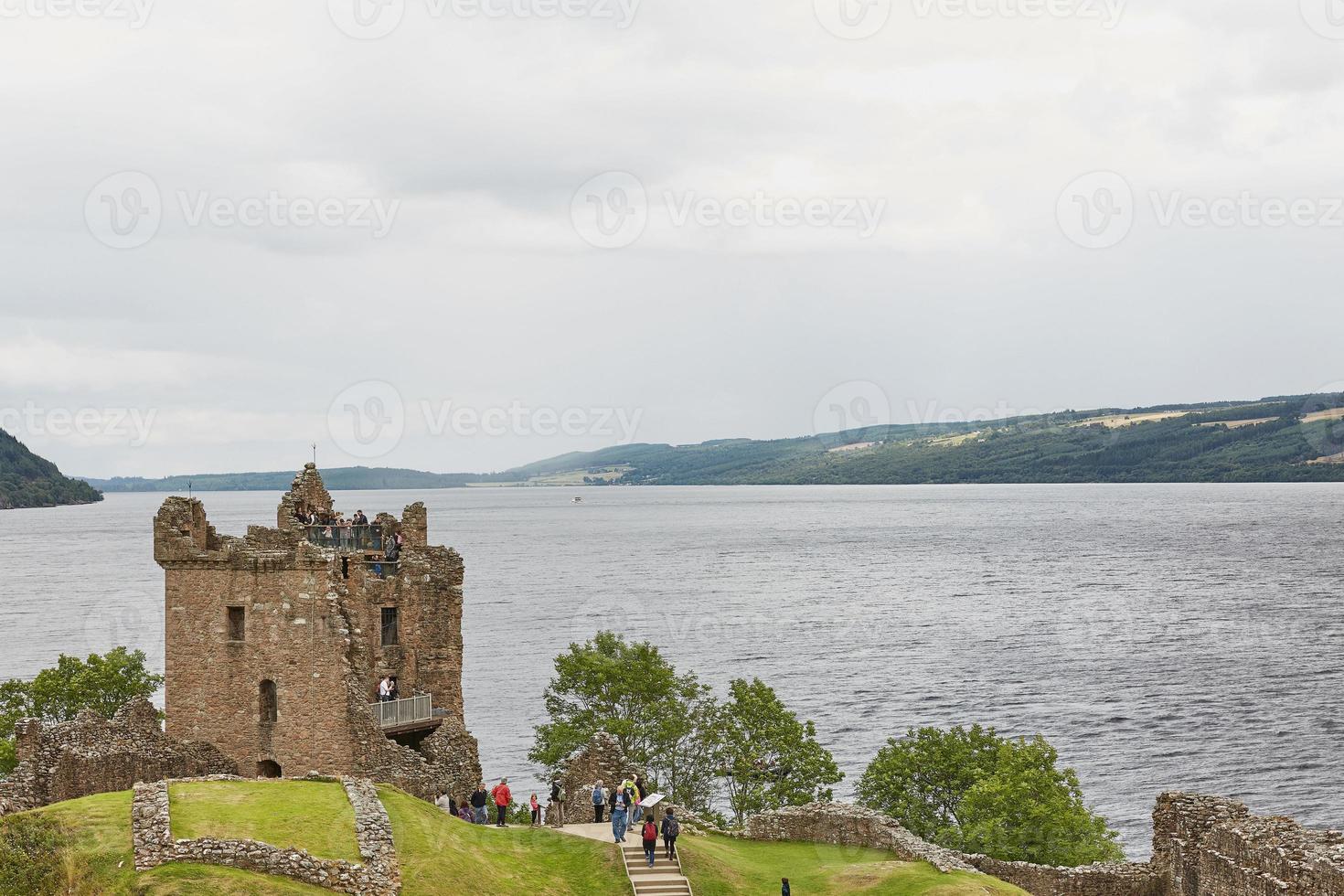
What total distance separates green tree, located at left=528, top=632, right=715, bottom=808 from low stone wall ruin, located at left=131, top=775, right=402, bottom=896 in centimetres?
3077

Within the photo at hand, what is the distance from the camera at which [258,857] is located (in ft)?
94.1

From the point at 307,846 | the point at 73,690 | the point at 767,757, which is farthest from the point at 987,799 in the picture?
the point at 73,690

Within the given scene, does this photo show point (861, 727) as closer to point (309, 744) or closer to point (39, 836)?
point (309, 744)

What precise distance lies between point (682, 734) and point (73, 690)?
30.7m

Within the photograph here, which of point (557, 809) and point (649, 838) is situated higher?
point (649, 838)

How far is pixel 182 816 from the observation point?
29.9 metres

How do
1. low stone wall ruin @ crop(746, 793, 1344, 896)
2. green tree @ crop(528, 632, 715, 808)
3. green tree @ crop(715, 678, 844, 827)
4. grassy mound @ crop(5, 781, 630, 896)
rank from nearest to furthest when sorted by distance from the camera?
1. grassy mound @ crop(5, 781, 630, 896)
2. low stone wall ruin @ crop(746, 793, 1344, 896)
3. green tree @ crop(715, 678, 844, 827)
4. green tree @ crop(528, 632, 715, 808)

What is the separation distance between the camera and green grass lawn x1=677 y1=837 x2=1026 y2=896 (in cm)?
3475

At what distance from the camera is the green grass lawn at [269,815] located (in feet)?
97.0

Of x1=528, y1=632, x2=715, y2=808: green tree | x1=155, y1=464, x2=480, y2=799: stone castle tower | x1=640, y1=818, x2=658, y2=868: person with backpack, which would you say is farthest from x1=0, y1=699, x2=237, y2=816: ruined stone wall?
x1=528, y1=632, x2=715, y2=808: green tree

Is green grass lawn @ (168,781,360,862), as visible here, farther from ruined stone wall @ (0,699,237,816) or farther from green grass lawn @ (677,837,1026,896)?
green grass lawn @ (677,837,1026,896)

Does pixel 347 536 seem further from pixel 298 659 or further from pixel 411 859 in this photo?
pixel 411 859

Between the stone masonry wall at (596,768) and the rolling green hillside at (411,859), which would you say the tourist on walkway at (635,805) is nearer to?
the rolling green hillside at (411,859)

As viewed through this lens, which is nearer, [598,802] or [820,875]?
[820,875]
